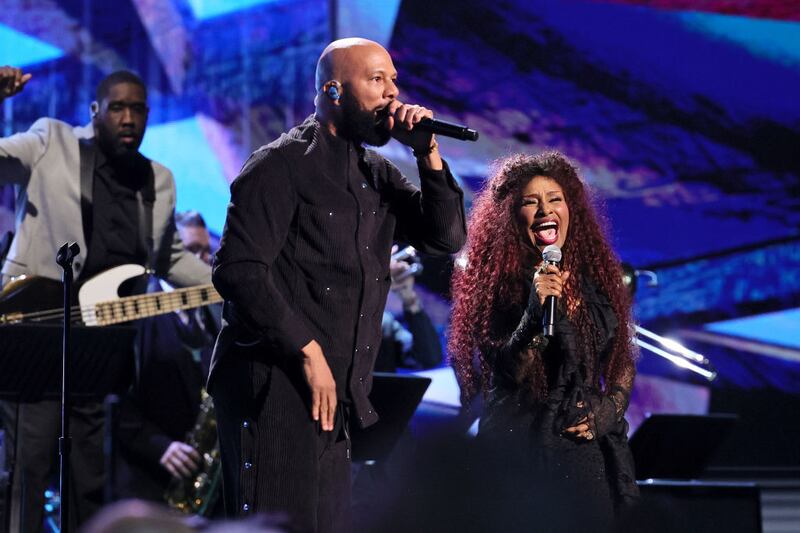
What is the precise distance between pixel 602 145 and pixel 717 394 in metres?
1.57

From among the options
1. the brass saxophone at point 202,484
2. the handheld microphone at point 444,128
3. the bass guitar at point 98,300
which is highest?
the handheld microphone at point 444,128

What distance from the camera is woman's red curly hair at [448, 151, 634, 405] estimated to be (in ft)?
11.6

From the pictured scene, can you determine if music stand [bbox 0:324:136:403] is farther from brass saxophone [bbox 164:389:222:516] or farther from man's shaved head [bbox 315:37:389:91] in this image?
man's shaved head [bbox 315:37:389:91]

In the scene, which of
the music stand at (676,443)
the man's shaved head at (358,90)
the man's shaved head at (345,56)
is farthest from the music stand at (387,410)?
the man's shaved head at (345,56)

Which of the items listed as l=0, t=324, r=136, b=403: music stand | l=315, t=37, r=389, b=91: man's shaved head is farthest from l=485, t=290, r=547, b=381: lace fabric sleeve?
l=0, t=324, r=136, b=403: music stand

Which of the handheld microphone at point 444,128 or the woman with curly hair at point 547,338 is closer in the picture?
the handheld microphone at point 444,128

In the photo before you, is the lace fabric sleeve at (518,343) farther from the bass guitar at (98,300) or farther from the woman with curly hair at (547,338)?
the bass guitar at (98,300)

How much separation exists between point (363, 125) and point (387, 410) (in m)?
1.45

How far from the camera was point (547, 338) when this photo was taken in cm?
336

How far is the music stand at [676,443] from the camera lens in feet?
14.9

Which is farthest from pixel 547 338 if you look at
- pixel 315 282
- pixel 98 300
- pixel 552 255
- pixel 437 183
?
pixel 98 300

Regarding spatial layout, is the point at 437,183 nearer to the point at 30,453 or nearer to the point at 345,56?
the point at 345,56

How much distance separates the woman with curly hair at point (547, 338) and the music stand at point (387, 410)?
1.17 feet

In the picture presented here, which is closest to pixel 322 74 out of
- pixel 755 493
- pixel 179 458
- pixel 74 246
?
pixel 74 246
